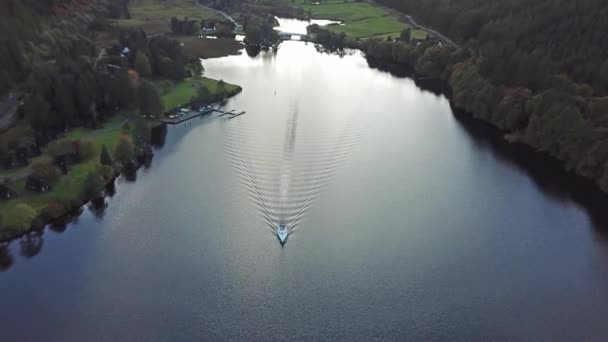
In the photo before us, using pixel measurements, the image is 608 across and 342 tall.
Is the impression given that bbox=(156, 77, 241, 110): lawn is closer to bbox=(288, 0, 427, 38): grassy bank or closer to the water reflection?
the water reflection

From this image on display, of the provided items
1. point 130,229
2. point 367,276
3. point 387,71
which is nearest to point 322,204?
point 367,276

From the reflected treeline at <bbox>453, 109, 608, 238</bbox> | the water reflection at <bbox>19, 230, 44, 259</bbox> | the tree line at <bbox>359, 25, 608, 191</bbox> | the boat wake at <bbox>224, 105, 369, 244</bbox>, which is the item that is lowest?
the water reflection at <bbox>19, 230, 44, 259</bbox>

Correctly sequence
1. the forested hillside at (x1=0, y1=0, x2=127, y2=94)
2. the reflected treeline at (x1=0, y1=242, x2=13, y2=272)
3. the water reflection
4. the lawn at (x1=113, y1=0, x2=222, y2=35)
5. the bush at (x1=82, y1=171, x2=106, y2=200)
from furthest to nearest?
the lawn at (x1=113, y1=0, x2=222, y2=35), the forested hillside at (x1=0, y1=0, x2=127, y2=94), the bush at (x1=82, y1=171, x2=106, y2=200), the water reflection, the reflected treeline at (x1=0, y1=242, x2=13, y2=272)

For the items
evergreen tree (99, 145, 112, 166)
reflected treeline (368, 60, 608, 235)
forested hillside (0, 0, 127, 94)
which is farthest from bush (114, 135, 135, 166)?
reflected treeline (368, 60, 608, 235)

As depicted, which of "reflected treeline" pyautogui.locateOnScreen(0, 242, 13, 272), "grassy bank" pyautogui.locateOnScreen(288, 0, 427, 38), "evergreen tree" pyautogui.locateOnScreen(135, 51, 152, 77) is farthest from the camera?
"grassy bank" pyautogui.locateOnScreen(288, 0, 427, 38)

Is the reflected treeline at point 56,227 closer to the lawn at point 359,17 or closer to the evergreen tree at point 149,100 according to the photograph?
the evergreen tree at point 149,100

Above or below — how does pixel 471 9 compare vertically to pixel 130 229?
above

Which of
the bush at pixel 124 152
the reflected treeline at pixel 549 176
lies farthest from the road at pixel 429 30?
the bush at pixel 124 152

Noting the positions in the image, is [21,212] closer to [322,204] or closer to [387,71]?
[322,204]
